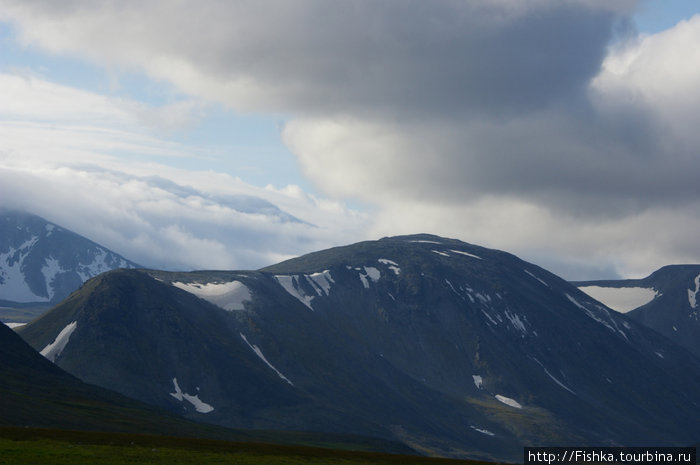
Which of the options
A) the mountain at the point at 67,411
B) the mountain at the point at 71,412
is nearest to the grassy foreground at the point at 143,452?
the mountain at the point at 71,412

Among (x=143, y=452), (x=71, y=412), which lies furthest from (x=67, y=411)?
(x=143, y=452)

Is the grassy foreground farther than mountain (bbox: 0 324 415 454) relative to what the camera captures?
No

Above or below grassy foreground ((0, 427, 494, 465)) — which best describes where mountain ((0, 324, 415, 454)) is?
below

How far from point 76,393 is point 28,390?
14618 millimetres

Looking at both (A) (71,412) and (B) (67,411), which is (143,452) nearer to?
(A) (71,412)

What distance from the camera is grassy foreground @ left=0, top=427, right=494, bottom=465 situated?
83.0m

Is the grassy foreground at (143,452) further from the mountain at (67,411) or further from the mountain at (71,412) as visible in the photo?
the mountain at (67,411)

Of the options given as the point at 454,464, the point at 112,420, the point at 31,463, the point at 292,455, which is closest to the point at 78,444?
the point at 31,463

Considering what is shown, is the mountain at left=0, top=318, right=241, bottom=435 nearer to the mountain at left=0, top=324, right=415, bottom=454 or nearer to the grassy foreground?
the mountain at left=0, top=324, right=415, bottom=454

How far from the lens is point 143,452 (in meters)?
93.1

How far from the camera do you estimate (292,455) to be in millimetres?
106000

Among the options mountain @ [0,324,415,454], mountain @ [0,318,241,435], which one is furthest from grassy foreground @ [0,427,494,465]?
mountain @ [0,318,241,435]

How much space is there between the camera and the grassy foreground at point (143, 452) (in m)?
83.0

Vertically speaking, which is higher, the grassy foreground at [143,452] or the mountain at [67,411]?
the grassy foreground at [143,452]
